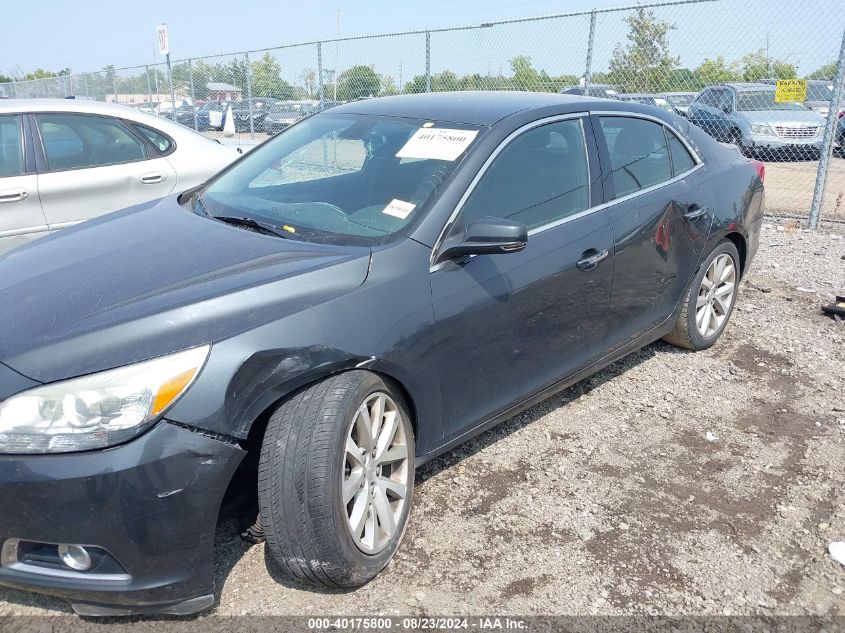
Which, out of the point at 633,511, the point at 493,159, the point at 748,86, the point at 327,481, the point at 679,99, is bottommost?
the point at 633,511

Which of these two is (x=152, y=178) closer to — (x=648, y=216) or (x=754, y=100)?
(x=648, y=216)

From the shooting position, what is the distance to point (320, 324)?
2395 mm

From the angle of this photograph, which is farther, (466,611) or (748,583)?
(748,583)

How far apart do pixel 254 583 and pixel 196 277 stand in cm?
110

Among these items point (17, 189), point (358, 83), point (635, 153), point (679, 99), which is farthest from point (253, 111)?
point (635, 153)

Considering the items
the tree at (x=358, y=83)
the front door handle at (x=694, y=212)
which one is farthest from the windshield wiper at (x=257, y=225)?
the tree at (x=358, y=83)

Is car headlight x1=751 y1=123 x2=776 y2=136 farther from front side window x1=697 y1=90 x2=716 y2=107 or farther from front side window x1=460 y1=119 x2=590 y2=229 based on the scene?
front side window x1=460 y1=119 x2=590 y2=229

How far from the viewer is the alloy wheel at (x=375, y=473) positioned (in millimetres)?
2477

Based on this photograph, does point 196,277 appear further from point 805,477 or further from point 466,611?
point 805,477

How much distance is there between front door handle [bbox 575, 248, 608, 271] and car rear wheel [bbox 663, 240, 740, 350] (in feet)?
3.66

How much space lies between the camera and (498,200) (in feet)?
10.1

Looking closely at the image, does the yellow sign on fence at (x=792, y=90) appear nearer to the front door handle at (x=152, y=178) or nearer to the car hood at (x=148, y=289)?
the front door handle at (x=152, y=178)

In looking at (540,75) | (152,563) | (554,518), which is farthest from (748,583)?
(540,75)

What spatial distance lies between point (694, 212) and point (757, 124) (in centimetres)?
966
